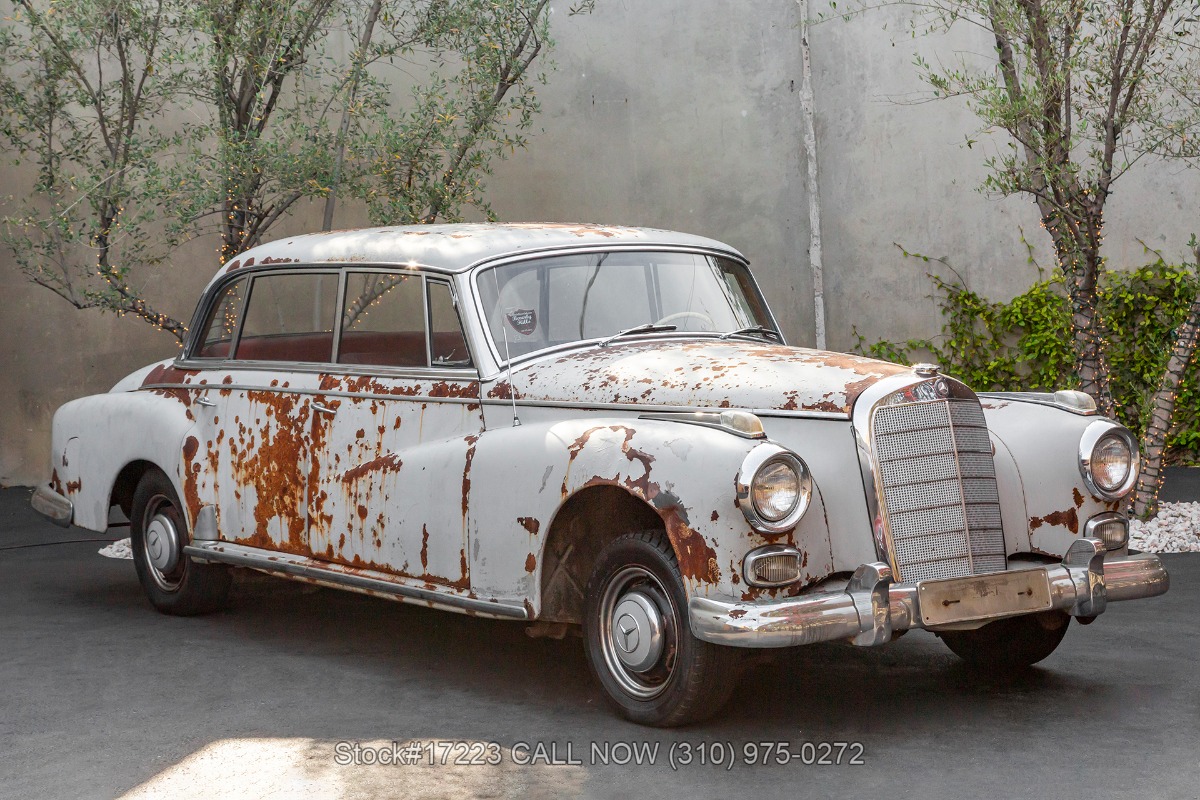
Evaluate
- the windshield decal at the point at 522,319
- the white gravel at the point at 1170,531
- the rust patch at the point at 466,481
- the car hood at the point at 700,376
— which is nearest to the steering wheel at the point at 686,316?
the car hood at the point at 700,376

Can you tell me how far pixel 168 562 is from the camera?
20.0ft

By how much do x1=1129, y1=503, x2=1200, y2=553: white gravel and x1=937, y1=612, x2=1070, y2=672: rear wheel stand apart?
2508mm

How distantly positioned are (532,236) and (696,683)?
1.95 meters

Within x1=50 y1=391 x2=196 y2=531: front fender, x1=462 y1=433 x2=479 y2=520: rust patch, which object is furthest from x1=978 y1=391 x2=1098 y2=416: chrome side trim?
x1=50 y1=391 x2=196 y2=531: front fender

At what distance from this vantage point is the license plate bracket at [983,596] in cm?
391

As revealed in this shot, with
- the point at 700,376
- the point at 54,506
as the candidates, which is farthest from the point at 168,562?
the point at 700,376

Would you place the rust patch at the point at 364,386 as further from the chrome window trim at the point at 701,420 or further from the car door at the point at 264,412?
the chrome window trim at the point at 701,420

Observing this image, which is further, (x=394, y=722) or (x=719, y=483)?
→ (x=394, y=722)

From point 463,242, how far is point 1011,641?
2506mm

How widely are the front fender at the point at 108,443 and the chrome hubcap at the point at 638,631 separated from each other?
7.79 ft

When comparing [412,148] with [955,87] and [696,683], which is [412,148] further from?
[696,683]

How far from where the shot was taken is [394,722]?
4367mm

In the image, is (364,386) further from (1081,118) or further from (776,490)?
(1081,118)

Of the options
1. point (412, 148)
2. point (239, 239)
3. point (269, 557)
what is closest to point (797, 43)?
point (412, 148)
